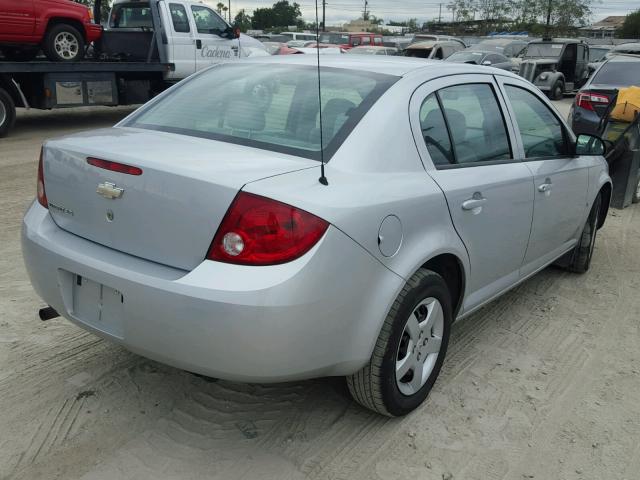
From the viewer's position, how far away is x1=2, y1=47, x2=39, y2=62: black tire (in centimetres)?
1074

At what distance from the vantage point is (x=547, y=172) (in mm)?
3736

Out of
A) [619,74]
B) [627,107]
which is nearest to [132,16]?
[619,74]

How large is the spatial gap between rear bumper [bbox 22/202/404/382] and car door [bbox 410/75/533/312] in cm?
70

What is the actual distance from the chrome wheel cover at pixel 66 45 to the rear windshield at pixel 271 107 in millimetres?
8193

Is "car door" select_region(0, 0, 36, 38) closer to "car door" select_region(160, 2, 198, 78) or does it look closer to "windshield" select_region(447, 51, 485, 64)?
"car door" select_region(160, 2, 198, 78)

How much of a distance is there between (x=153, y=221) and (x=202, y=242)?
24 cm

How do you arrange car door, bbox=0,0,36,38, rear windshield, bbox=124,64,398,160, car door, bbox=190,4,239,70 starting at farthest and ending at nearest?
→ car door, bbox=190,4,239,70
car door, bbox=0,0,36,38
rear windshield, bbox=124,64,398,160

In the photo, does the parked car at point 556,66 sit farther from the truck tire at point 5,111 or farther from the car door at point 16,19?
the truck tire at point 5,111

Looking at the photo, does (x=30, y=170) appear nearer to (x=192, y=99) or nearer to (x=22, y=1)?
(x=22, y=1)

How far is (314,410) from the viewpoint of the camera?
9.59ft

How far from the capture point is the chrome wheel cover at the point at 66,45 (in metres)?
10.4

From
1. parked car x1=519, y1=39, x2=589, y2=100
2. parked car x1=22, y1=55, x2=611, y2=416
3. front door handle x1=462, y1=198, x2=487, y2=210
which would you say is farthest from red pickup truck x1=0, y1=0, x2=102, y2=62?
parked car x1=519, y1=39, x2=589, y2=100

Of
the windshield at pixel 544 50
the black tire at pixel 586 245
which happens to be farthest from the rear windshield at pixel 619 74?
the windshield at pixel 544 50

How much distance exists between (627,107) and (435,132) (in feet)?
15.6
